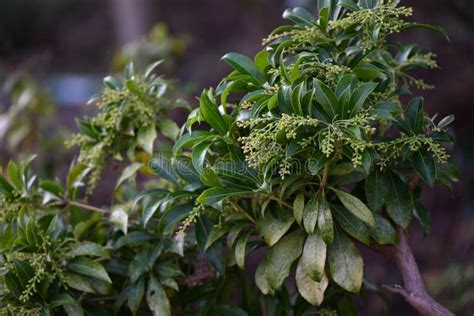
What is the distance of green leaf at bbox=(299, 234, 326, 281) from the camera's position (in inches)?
49.0

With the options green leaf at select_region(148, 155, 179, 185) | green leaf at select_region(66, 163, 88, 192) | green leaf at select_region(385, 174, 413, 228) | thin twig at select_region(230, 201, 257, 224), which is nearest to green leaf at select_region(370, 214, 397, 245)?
green leaf at select_region(385, 174, 413, 228)

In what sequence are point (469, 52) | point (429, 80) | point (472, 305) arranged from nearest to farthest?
point (472, 305) → point (469, 52) → point (429, 80)

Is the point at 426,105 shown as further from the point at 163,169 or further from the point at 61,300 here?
the point at 61,300

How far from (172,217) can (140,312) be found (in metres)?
0.36

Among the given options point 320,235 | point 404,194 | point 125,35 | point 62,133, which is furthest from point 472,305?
point 125,35

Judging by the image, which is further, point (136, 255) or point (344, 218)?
point (136, 255)

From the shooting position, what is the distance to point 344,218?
1.30 m

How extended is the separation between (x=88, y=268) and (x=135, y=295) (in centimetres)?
13

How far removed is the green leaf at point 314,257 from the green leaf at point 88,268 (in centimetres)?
45

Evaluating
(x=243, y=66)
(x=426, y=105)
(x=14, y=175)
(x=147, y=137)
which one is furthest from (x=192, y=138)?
(x=426, y=105)

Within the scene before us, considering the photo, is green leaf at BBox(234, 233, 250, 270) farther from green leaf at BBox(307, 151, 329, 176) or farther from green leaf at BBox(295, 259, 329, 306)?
green leaf at BBox(307, 151, 329, 176)

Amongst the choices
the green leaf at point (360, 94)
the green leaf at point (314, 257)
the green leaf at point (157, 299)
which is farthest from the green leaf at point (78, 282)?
the green leaf at point (360, 94)

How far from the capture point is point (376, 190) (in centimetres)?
133

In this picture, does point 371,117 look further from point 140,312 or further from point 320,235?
point 140,312
